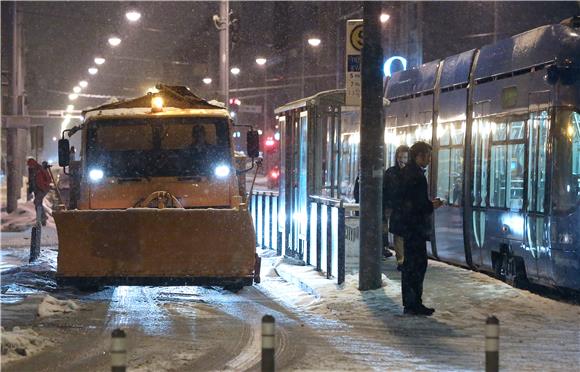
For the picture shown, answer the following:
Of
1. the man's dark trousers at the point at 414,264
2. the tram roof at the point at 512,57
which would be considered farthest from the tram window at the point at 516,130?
the man's dark trousers at the point at 414,264

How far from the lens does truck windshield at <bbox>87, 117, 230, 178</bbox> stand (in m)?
13.3

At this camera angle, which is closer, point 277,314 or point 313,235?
point 277,314

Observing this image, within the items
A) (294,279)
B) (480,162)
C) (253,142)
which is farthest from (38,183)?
(480,162)

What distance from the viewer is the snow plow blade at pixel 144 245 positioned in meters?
11.5

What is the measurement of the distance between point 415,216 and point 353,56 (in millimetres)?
3872

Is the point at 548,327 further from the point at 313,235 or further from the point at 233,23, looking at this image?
the point at 233,23

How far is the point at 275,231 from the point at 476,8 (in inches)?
1247

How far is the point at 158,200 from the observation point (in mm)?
12508

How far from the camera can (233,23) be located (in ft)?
93.5

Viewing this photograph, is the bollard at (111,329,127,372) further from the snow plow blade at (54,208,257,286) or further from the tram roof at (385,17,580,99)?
the tram roof at (385,17,580,99)

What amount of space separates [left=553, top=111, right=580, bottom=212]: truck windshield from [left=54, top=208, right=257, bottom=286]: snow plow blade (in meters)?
4.07

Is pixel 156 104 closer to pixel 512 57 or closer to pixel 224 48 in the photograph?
pixel 512 57

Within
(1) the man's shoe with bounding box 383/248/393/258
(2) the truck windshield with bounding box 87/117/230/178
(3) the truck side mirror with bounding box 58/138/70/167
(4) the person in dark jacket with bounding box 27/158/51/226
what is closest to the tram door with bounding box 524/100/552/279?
(2) the truck windshield with bounding box 87/117/230/178

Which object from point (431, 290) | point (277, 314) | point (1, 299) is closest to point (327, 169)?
point (431, 290)
